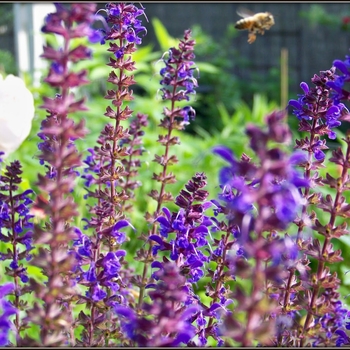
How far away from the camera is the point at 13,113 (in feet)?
4.23

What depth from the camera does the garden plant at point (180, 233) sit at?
26.2 inches

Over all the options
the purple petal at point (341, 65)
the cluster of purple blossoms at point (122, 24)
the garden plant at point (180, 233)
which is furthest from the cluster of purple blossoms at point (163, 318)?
the cluster of purple blossoms at point (122, 24)

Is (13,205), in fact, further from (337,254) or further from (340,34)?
(340,34)

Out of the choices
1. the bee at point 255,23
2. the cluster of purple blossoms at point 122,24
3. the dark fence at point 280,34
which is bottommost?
the cluster of purple blossoms at point 122,24

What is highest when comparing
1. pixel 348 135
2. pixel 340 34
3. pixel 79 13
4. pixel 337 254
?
pixel 340 34

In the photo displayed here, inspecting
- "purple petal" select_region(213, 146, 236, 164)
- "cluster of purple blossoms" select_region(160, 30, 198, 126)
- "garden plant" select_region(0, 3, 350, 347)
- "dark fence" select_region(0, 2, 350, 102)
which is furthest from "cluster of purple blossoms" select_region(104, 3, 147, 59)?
"dark fence" select_region(0, 2, 350, 102)

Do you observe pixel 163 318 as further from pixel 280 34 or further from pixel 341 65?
pixel 280 34

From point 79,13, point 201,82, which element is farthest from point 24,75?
point 79,13

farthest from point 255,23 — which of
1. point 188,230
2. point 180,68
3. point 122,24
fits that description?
point 188,230

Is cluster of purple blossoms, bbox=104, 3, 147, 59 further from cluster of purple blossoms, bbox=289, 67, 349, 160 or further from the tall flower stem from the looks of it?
cluster of purple blossoms, bbox=289, 67, 349, 160

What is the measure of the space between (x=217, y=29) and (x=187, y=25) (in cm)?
45

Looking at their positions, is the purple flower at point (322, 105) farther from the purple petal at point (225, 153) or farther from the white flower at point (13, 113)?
the white flower at point (13, 113)

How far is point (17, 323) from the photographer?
1128 mm

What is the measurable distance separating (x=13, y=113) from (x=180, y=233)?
1.69 ft
